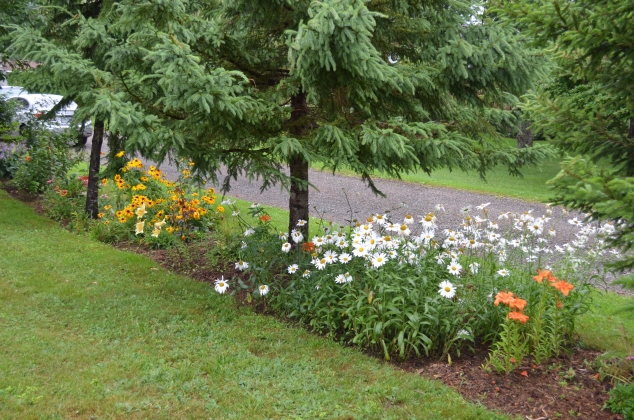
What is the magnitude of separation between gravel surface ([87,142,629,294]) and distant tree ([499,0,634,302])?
561 centimetres

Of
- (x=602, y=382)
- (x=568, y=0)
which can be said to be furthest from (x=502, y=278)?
(x=568, y=0)

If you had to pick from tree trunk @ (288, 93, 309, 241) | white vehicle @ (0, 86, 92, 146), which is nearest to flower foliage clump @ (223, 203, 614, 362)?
tree trunk @ (288, 93, 309, 241)

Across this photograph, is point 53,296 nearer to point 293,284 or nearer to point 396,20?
point 293,284

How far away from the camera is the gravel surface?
10.3 metres

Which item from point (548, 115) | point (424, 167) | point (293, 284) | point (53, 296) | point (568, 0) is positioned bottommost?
point (53, 296)

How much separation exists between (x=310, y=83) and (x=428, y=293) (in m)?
1.97

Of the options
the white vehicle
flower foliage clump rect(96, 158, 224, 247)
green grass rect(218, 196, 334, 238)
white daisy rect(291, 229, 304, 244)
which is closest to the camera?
white daisy rect(291, 229, 304, 244)

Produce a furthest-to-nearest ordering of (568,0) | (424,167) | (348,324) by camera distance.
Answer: (424,167) < (348,324) < (568,0)

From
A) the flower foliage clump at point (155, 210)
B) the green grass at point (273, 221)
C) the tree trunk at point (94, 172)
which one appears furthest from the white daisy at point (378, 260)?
the tree trunk at point (94, 172)

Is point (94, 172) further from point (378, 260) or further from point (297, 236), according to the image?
point (378, 260)

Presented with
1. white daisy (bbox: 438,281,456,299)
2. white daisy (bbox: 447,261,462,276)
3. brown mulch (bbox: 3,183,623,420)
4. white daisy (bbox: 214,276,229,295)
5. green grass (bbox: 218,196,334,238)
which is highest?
white daisy (bbox: 447,261,462,276)

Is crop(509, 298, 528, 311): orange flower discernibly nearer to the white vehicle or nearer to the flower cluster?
the flower cluster

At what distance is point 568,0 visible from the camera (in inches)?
145

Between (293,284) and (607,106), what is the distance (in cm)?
297
